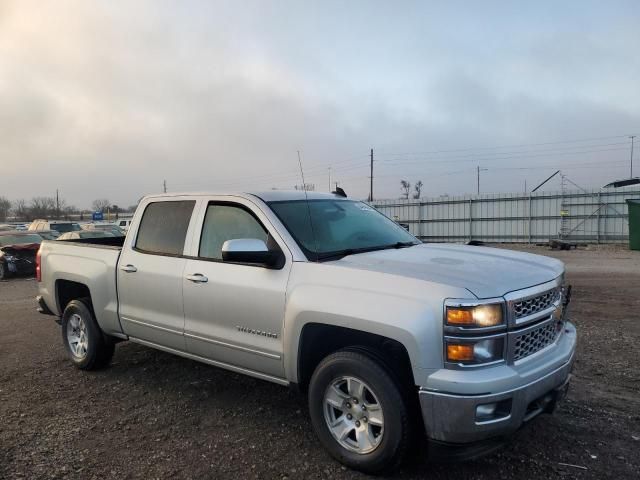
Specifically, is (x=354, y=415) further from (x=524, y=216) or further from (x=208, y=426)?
(x=524, y=216)

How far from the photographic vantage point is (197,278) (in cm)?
418

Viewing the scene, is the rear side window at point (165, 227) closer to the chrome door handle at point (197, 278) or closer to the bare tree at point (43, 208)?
the chrome door handle at point (197, 278)

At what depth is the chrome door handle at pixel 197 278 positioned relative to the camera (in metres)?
4.12

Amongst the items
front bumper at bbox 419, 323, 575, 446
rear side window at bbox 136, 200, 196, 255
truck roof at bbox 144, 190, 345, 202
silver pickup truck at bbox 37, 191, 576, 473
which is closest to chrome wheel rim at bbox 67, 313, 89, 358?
silver pickup truck at bbox 37, 191, 576, 473

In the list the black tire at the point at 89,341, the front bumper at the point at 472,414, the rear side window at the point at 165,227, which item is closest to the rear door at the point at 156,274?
the rear side window at the point at 165,227

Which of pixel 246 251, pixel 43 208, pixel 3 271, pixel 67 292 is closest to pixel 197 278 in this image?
pixel 246 251

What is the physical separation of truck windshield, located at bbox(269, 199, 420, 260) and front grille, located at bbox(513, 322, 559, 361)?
136 cm

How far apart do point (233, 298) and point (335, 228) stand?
101cm

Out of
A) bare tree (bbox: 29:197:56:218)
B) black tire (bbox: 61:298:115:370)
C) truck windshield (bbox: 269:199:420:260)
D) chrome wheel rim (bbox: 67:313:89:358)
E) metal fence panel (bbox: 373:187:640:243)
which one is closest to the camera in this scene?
truck windshield (bbox: 269:199:420:260)

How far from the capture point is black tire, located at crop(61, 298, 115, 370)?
211 inches

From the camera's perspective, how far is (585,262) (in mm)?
16719

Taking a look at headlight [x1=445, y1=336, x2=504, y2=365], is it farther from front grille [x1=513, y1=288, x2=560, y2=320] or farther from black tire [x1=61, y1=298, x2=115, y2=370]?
black tire [x1=61, y1=298, x2=115, y2=370]

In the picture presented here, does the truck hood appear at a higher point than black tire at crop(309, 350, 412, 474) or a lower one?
higher

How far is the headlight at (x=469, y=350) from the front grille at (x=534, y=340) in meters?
0.21
